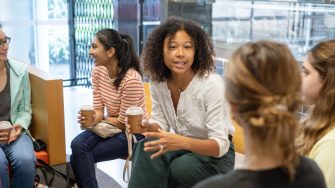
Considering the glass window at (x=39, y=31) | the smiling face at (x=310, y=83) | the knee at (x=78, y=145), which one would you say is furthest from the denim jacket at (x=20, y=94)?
the glass window at (x=39, y=31)

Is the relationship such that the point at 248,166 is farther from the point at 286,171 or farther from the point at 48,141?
the point at 48,141

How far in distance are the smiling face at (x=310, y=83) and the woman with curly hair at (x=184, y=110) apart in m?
0.37

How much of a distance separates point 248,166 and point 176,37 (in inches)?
40.8

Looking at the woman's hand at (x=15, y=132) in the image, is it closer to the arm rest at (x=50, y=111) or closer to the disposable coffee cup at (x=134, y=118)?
the arm rest at (x=50, y=111)

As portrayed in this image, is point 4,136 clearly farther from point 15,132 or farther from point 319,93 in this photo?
point 319,93

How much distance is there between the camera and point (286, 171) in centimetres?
93

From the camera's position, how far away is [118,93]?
234cm

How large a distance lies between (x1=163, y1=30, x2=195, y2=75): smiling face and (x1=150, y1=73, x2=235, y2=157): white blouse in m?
0.08

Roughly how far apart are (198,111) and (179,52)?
0.27 m

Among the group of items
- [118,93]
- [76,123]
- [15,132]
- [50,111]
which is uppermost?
[118,93]

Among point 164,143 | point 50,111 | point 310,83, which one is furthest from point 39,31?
point 310,83

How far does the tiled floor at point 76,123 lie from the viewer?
9.91ft

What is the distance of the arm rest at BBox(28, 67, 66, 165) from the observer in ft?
7.70

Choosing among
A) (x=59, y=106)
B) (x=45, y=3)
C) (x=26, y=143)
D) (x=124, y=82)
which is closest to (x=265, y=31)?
(x=124, y=82)
